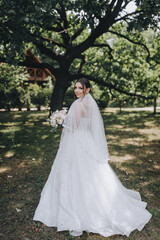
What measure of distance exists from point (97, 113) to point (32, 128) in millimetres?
8955

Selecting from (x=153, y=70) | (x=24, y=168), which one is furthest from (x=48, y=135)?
(x=153, y=70)

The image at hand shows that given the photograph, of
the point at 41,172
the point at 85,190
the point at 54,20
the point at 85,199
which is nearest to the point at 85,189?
the point at 85,190

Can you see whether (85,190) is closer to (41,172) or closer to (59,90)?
(41,172)

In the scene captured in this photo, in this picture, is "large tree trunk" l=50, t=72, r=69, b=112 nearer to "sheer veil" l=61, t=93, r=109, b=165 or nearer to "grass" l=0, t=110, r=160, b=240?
"grass" l=0, t=110, r=160, b=240

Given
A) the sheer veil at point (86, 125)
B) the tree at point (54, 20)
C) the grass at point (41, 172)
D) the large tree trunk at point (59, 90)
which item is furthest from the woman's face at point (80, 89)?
Answer: the large tree trunk at point (59, 90)

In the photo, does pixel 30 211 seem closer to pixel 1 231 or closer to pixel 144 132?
pixel 1 231

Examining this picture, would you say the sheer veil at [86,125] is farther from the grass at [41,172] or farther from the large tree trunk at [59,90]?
the large tree trunk at [59,90]

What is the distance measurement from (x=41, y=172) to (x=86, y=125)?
279cm

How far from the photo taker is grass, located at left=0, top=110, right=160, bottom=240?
3.28m

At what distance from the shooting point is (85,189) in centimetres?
343

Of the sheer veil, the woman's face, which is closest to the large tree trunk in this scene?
the woman's face

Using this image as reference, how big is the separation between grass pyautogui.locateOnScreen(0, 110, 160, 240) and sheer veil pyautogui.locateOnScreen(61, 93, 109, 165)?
5.04ft

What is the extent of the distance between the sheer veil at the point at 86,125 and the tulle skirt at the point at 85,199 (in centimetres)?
3

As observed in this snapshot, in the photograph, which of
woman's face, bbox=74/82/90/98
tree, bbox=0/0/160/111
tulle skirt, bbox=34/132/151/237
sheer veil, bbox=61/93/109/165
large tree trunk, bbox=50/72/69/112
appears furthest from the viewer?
large tree trunk, bbox=50/72/69/112
